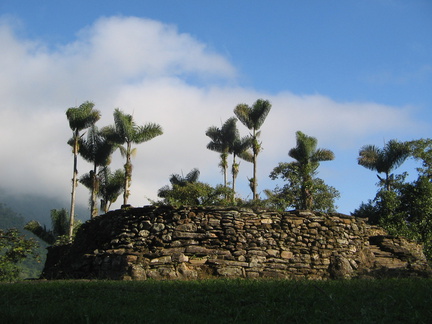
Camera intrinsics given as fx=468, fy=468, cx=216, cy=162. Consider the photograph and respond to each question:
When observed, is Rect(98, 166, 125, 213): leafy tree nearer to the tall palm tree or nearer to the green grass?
the tall palm tree

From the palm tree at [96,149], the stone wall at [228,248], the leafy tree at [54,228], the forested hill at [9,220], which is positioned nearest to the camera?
the stone wall at [228,248]

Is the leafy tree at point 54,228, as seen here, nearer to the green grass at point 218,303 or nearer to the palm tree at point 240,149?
the palm tree at point 240,149

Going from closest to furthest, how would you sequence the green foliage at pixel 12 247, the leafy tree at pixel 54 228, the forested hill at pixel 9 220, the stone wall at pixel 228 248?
the stone wall at pixel 228 248 → the green foliage at pixel 12 247 → the leafy tree at pixel 54 228 → the forested hill at pixel 9 220

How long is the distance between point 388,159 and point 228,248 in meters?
17.9

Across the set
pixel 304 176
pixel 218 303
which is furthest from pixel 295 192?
pixel 218 303

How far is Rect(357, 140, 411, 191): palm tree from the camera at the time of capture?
26.1 meters

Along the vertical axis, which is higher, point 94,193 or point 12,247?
point 94,193

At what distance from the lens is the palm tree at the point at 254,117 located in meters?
27.9

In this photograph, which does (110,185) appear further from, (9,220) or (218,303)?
(9,220)

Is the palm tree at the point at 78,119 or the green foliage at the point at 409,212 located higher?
the palm tree at the point at 78,119

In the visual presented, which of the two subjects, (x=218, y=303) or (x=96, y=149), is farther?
(x=96, y=149)

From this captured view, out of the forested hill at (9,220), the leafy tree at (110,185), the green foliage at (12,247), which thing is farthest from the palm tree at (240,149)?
the forested hill at (9,220)

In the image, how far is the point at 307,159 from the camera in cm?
2697

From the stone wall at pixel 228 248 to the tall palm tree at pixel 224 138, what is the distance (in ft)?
59.5
